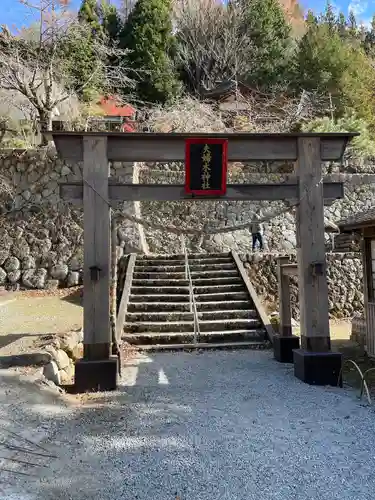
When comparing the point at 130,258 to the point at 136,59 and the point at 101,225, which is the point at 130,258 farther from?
the point at 136,59

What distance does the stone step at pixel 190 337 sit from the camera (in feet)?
29.7

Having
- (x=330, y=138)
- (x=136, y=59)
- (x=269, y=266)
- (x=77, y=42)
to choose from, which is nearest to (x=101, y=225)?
(x=330, y=138)

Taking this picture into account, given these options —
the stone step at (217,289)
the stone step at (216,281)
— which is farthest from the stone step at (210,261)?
the stone step at (217,289)

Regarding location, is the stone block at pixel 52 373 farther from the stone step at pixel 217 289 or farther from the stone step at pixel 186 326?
the stone step at pixel 217 289

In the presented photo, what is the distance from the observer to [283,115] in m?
19.8

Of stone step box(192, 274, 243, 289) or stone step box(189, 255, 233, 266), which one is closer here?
stone step box(192, 274, 243, 289)

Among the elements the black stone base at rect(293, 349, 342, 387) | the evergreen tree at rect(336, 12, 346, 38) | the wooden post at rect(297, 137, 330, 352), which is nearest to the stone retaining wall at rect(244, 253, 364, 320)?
the wooden post at rect(297, 137, 330, 352)

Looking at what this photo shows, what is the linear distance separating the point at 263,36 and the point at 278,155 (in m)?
20.0

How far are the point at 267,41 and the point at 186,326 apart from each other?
19477 mm

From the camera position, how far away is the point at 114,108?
804 inches

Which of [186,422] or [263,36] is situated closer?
[186,422]

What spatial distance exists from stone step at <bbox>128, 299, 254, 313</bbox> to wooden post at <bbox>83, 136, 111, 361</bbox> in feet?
13.9

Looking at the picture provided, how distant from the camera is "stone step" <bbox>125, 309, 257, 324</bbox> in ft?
32.2

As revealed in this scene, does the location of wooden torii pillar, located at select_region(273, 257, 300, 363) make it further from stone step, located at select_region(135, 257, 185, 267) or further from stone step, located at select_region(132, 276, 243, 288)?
stone step, located at select_region(135, 257, 185, 267)
